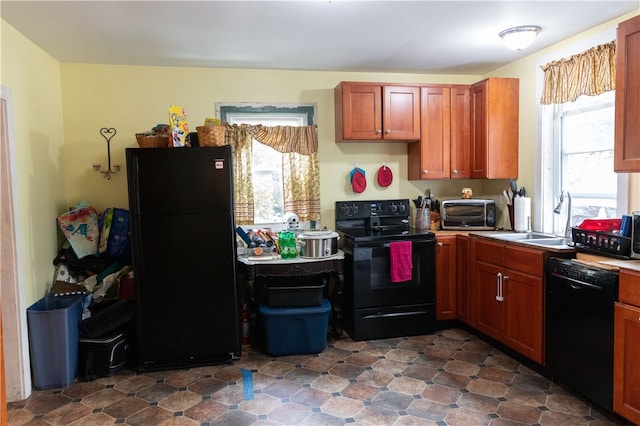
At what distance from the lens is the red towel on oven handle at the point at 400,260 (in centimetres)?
367

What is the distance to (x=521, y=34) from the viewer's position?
119 inches

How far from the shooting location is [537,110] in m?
3.67

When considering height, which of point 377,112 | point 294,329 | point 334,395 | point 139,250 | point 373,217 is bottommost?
point 334,395

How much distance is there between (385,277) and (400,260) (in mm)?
195

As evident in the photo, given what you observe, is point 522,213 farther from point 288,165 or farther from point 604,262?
point 288,165

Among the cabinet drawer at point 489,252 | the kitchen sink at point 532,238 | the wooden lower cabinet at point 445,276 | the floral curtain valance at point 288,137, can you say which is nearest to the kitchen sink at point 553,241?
the kitchen sink at point 532,238

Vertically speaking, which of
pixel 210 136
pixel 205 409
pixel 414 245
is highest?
pixel 210 136

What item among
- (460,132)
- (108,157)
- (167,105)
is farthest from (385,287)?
(108,157)

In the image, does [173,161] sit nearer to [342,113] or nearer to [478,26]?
[342,113]

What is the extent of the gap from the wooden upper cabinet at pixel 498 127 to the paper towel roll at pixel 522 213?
31 centimetres

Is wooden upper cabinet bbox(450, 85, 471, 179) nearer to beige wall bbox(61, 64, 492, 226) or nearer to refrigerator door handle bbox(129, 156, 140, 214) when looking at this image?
beige wall bbox(61, 64, 492, 226)

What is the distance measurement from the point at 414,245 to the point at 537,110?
1500mm

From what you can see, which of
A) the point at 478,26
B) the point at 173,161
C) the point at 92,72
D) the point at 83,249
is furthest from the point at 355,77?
the point at 83,249

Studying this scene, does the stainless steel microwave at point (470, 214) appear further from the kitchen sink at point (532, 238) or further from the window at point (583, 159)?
the window at point (583, 159)
